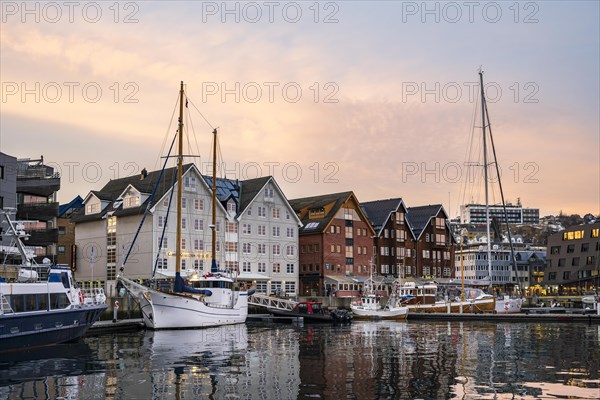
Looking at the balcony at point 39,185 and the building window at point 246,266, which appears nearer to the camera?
the balcony at point 39,185

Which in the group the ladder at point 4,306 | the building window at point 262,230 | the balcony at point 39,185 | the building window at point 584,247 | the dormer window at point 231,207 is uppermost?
the balcony at point 39,185

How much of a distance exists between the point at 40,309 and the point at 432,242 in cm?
8574

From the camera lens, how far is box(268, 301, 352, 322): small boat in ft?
240

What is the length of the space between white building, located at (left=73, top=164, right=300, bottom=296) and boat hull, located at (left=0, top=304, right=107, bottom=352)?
34112mm

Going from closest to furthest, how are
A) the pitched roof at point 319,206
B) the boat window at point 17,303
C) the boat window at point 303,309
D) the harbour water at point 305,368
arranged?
the harbour water at point 305,368 → the boat window at point 17,303 → the boat window at point 303,309 → the pitched roof at point 319,206

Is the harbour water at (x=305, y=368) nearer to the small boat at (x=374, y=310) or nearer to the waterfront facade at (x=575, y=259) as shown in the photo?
the small boat at (x=374, y=310)

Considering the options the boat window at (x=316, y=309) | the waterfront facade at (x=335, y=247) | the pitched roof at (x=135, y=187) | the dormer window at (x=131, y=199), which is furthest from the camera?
the waterfront facade at (x=335, y=247)

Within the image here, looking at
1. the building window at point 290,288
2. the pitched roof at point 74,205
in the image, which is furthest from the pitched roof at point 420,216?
the pitched roof at point 74,205

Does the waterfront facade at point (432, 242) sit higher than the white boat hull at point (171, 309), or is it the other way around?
the waterfront facade at point (432, 242)

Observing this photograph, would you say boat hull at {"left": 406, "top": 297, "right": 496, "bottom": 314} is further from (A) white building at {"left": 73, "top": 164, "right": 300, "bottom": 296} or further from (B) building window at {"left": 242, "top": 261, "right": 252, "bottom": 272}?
(B) building window at {"left": 242, "top": 261, "right": 252, "bottom": 272}

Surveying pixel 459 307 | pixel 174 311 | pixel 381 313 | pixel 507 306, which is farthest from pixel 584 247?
pixel 174 311

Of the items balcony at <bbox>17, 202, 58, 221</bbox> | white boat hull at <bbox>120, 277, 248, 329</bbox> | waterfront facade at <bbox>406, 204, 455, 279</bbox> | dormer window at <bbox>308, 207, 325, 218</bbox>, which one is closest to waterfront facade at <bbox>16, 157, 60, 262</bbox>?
balcony at <bbox>17, 202, 58, 221</bbox>

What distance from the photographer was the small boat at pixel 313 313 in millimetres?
73125

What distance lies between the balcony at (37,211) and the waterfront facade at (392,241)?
168ft
